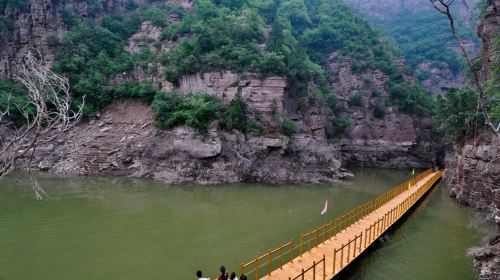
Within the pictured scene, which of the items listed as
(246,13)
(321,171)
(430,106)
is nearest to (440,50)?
(430,106)

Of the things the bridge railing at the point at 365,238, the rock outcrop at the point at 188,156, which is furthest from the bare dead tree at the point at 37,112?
the rock outcrop at the point at 188,156

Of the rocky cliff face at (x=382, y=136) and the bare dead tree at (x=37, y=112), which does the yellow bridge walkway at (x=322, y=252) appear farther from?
the rocky cliff face at (x=382, y=136)

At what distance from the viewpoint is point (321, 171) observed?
115 feet

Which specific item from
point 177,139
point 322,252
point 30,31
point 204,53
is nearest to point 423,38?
point 204,53

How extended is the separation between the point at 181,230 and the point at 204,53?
82.2ft

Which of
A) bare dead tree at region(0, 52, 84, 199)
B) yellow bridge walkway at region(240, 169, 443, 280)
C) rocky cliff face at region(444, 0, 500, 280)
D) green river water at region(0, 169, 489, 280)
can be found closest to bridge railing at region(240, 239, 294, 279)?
yellow bridge walkway at region(240, 169, 443, 280)

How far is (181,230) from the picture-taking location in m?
17.9

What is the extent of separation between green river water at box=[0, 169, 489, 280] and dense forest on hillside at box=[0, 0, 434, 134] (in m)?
11.5

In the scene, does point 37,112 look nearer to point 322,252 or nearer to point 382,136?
point 322,252

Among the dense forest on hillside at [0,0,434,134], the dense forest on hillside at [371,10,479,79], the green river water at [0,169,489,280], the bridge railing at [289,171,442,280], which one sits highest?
the dense forest on hillside at [371,10,479,79]

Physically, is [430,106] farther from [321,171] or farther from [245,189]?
[245,189]

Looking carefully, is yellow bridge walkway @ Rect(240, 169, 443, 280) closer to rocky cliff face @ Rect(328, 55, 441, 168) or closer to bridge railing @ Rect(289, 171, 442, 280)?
bridge railing @ Rect(289, 171, 442, 280)

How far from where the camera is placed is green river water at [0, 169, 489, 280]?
1352 centimetres

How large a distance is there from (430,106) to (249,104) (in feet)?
106
